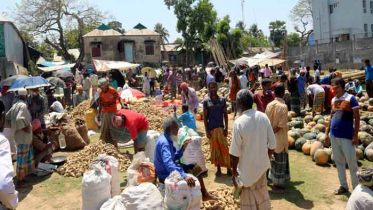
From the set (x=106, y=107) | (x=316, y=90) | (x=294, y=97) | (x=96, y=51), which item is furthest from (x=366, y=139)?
(x=96, y=51)

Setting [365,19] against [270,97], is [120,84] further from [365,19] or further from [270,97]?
[365,19]

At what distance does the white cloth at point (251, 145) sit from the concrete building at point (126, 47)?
34.5 metres

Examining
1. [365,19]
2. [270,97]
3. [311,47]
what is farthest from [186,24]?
[270,97]

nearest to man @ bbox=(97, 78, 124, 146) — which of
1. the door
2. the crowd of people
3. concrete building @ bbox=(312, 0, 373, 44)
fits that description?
the crowd of people

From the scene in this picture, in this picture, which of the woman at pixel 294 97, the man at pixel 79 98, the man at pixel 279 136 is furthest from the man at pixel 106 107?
the man at pixel 79 98

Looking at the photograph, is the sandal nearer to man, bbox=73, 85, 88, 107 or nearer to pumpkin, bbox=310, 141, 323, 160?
pumpkin, bbox=310, 141, 323, 160

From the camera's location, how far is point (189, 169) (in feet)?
14.8

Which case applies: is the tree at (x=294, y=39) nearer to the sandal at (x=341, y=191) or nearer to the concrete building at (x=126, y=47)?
the concrete building at (x=126, y=47)

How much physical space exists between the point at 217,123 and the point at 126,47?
32.6 metres

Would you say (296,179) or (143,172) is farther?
(296,179)

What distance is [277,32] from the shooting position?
62438 mm

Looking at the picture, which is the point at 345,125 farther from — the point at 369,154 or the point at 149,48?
the point at 149,48

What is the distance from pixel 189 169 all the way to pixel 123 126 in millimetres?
1864

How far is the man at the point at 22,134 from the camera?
596 centimetres
